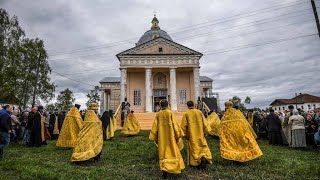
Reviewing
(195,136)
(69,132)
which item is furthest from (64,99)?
(195,136)

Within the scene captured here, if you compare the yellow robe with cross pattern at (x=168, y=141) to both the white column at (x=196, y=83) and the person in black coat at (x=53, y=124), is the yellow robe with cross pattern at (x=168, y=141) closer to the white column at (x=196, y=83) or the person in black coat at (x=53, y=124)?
the person in black coat at (x=53, y=124)

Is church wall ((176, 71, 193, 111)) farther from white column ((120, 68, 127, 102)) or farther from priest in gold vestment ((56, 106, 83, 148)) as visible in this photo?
priest in gold vestment ((56, 106, 83, 148))

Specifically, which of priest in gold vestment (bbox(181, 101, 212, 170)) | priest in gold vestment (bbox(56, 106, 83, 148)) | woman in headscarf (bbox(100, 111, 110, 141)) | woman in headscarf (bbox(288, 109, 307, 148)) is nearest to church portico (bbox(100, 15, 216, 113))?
woman in headscarf (bbox(100, 111, 110, 141))

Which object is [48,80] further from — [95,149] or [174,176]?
[174,176]

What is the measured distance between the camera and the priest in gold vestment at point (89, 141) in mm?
7277

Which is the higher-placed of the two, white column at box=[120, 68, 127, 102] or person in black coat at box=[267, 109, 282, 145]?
white column at box=[120, 68, 127, 102]

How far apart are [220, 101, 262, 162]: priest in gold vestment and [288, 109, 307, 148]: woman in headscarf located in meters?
4.40

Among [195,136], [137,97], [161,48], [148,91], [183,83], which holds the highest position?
[161,48]

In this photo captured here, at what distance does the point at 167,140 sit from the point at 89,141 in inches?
105

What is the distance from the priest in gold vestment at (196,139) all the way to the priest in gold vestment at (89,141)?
2.72m

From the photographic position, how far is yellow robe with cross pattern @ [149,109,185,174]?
5805 mm

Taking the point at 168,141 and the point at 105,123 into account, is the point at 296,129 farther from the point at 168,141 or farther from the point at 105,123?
the point at 105,123

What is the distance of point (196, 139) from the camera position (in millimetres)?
6688

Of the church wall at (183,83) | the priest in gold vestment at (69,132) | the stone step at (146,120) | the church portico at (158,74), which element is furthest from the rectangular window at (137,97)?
the priest in gold vestment at (69,132)
